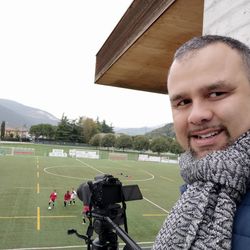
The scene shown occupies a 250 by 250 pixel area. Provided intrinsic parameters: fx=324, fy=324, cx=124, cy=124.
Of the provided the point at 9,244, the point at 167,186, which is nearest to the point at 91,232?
the point at 9,244

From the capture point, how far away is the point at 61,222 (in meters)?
17.3

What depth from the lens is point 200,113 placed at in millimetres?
1193

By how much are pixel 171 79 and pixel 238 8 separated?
1399 millimetres

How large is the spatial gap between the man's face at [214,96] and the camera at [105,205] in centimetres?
96

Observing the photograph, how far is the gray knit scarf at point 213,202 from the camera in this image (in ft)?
3.39

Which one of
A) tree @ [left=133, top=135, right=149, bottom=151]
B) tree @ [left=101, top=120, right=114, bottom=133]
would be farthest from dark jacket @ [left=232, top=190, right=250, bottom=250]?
tree @ [left=101, top=120, right=114, bottom=133]

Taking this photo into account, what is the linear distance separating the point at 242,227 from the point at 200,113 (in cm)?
42

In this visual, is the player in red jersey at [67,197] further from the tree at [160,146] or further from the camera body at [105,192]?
the tree at [160,146]

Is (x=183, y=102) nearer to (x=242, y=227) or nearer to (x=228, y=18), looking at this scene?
(x=242, y=227)

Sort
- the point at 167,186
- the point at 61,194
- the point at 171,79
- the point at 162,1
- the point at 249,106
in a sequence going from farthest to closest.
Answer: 1. the point at 167,186
2. the point at 61,194
3. the point at 162,1
4. the point at 171,79
5. the point at 249,106

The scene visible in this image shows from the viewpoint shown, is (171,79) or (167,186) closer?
(171,79)

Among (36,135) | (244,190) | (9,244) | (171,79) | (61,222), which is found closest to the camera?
(244,190)

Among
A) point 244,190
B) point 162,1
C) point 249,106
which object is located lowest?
point 244,190

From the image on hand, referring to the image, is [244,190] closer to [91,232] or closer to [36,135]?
[91,232]
